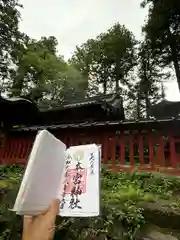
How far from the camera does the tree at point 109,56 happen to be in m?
25.5

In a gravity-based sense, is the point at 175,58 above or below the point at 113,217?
above

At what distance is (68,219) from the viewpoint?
3.77m

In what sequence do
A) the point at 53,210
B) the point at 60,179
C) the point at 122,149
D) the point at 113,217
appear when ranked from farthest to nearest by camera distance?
the point at 122,149 < the point at 113,217 < the point at 60,179 < the point at 53,210

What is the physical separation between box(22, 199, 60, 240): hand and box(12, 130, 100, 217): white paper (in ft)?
0.13

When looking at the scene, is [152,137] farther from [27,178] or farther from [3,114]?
[3,114]

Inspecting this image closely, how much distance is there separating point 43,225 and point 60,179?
0.87ft

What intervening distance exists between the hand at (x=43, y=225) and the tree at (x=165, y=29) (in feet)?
58.1

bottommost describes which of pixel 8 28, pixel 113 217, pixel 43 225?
pixel 113 217

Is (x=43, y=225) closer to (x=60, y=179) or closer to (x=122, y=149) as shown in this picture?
(x=60, y=179)

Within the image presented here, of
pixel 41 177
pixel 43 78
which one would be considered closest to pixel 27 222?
pixel 41 177

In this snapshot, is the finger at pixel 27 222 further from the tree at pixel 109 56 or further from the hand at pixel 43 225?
the tree at pixel 109 56

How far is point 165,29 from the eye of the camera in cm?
1728

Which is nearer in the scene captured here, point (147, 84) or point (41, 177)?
point (41, 177)

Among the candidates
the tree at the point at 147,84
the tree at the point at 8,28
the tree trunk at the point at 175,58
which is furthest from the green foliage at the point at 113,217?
the tree at the point at 147,84
